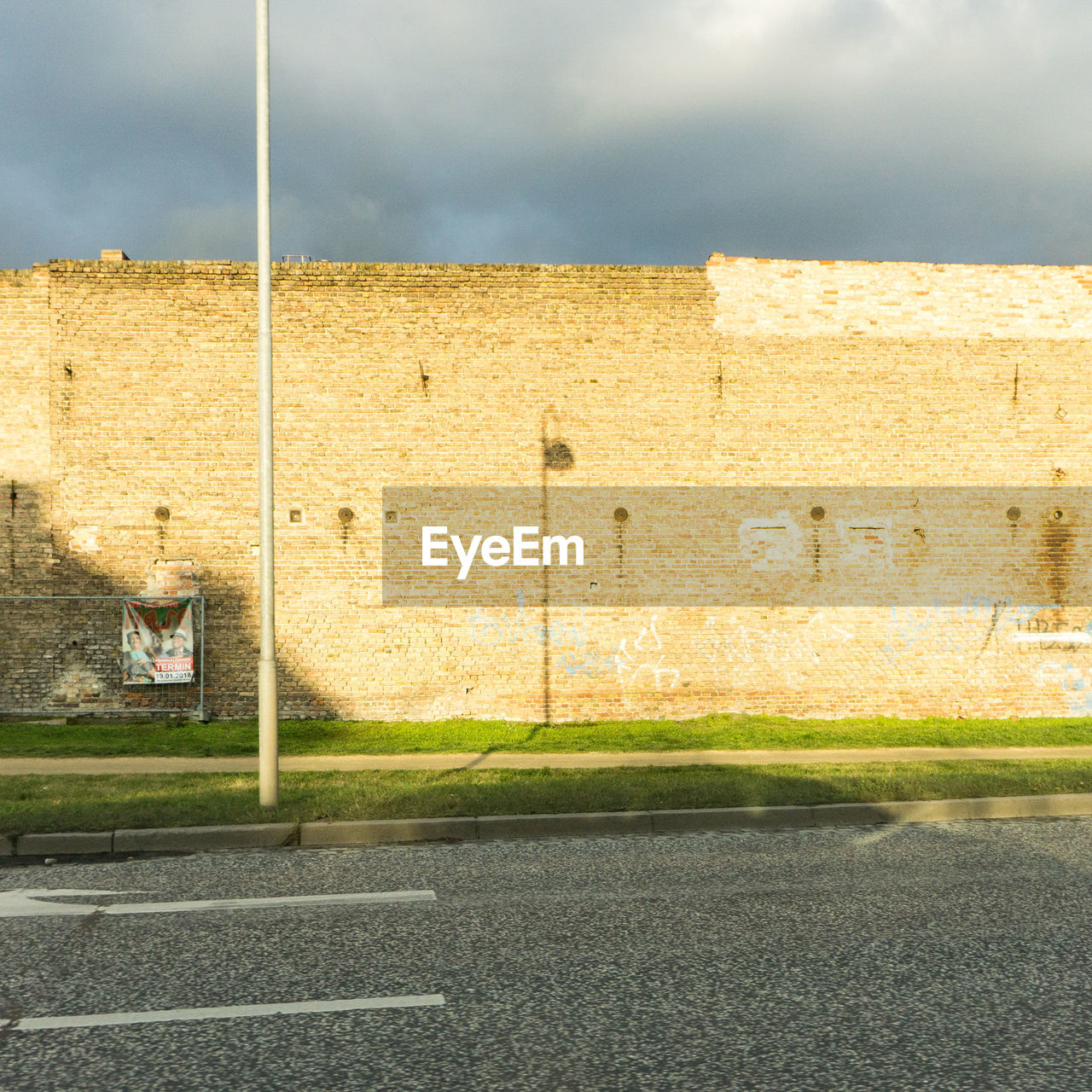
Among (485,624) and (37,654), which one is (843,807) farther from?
(37,654)

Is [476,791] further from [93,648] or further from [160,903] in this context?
[93,648]

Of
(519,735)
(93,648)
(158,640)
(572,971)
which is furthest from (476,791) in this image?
(93,648)

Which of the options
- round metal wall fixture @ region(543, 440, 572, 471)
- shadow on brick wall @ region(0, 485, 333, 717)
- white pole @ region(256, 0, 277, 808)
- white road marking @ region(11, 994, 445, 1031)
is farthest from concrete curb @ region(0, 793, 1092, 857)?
round metal wall fixture @ region(543, 440, 572, 471)

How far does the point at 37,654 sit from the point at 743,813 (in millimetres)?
9880

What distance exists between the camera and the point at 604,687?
1396 cm

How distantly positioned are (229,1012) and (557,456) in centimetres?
1014

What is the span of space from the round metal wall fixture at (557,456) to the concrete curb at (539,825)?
20.9 ft

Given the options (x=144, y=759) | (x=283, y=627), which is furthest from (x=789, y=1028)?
(x=283, y=627)

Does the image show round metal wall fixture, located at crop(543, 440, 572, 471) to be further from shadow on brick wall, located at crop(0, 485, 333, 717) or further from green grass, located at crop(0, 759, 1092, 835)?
green grass, located at crop(0, 759, 1092, 835)

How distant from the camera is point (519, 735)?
1300cm

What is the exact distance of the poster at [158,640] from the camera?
44.1ft

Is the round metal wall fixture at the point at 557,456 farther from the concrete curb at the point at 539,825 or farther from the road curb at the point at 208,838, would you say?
the road curb at the point at 208,838

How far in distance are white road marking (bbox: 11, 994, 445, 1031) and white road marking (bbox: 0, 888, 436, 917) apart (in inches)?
63.9

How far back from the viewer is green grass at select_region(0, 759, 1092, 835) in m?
8.16
